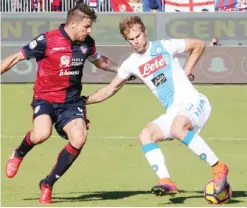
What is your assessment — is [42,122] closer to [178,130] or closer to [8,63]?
[8,63]

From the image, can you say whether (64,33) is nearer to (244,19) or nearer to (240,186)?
(240,186)

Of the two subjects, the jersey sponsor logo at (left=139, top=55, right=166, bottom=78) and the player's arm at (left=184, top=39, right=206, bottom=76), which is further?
the player's arm at (left=184, top=39, right=206, bottom=76)

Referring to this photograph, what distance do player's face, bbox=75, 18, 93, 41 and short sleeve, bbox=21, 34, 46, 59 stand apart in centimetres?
37

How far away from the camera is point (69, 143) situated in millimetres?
9844

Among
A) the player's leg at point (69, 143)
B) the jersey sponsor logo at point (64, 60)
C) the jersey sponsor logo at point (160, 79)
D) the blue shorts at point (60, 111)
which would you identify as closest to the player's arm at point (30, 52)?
the jersey sponsor logo at point (64, 60)

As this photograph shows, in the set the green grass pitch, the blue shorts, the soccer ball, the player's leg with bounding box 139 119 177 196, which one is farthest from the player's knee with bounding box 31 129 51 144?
the soccer ball

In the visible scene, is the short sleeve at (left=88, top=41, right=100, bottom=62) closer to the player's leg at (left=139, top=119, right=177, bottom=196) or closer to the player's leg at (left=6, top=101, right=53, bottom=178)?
the player's leg at (left=6, top=101, right=53, bottom=178)

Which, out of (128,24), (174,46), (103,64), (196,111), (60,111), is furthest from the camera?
(103,64)

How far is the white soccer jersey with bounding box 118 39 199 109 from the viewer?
32.2 feet

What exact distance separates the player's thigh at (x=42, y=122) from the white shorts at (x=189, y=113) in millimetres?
1146

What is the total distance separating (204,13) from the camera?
88.2ft

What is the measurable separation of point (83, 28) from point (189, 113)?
1459mm

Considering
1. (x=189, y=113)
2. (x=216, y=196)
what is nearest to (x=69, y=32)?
(x=189, y=113)

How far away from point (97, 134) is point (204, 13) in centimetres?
1153
